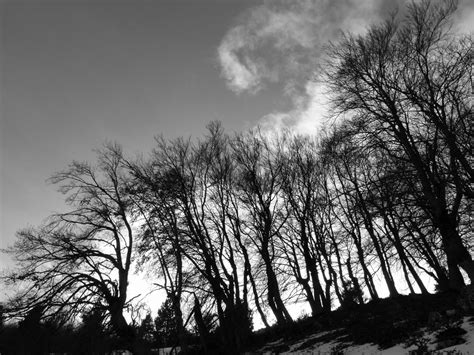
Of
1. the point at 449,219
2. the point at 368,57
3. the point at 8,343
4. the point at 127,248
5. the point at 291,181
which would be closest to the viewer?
the point at 449,219

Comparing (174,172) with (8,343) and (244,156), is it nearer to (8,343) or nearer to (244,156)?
(244,156)

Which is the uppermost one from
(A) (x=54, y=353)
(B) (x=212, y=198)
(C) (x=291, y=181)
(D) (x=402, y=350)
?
(C) (x=291, y=181)

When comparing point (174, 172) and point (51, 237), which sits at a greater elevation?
point (174, 172)

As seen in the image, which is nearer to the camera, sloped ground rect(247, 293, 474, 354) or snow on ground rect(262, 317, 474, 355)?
snow on ground rect(262, 317, 474, 355)

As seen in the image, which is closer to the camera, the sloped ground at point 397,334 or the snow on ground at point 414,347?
the snow on ground at point 414,347

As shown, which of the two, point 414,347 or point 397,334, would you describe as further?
point 397,334

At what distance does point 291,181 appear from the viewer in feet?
64.6

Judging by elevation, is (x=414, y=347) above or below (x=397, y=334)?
below

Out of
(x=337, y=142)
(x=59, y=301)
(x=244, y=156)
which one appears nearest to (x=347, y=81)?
(x=337, y=142)

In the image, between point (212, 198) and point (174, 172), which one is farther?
point (212, 198)

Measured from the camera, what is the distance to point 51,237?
45.1 feet

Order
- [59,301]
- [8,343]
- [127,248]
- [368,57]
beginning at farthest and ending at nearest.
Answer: [127,248] → [8,343] → [59,301] → [368,57]

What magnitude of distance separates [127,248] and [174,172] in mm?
4338

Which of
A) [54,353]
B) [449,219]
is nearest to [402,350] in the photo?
[449,219]
